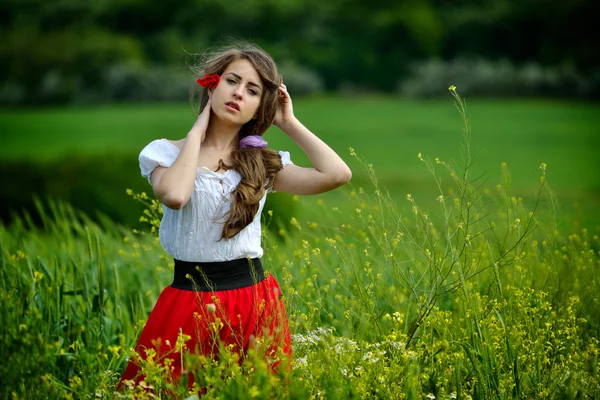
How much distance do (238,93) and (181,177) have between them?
0.39 m

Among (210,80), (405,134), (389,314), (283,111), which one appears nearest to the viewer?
(210,80)

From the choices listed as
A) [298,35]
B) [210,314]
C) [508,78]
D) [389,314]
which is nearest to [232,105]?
[210,314]

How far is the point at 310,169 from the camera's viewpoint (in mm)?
2742

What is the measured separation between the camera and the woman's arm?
269cm

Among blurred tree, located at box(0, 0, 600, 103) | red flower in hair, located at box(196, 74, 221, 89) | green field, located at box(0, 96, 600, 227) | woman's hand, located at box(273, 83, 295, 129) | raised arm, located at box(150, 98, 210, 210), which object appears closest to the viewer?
raised arm, located at box(150, 98, 210, 210)

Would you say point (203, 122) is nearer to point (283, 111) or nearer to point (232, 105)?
point (232, 105)

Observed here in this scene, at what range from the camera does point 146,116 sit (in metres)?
38.0

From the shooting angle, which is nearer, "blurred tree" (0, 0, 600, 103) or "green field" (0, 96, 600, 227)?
"green field" (0, 96, 600, 227)

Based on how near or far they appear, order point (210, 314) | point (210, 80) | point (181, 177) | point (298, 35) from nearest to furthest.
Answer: point (181, 177), point (210, 314), point (210, 80), point (298, 35)

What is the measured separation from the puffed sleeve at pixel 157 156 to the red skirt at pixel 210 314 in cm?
34

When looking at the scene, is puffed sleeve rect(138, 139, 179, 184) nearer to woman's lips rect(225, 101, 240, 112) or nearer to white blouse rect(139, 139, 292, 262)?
white blouse rect(139, 139, 292, 262)

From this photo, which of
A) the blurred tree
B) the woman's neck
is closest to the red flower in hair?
the woman's neck

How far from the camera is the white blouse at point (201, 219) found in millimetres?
2586

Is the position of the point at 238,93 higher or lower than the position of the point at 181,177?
higher
